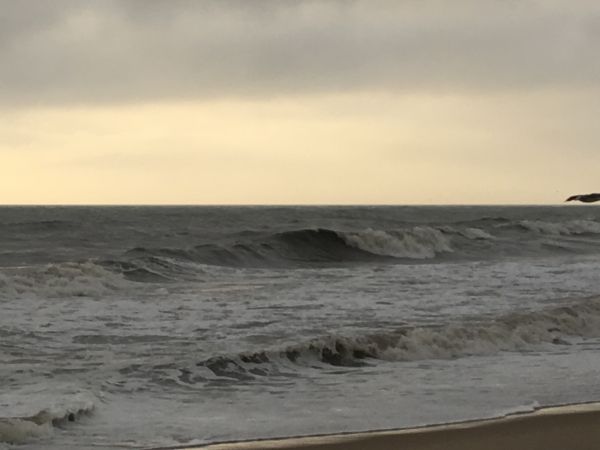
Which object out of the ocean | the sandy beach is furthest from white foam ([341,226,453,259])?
the sandy beach

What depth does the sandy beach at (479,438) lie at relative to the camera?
6394mm

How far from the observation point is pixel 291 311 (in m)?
13.6

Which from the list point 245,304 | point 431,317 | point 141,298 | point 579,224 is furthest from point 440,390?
point 579,224

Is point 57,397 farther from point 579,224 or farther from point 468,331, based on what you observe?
point 579,224

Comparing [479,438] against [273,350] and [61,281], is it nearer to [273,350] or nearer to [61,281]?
[273,350]

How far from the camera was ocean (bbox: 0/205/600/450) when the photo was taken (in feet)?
23.7

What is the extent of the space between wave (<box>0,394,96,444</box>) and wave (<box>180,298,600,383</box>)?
155 cm

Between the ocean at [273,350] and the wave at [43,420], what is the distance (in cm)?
1

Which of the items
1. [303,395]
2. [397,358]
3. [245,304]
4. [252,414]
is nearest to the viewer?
[252,414]

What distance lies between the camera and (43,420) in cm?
680

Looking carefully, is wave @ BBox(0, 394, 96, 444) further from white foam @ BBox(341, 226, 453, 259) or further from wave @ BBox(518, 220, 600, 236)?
wave @ BBox(518, 220, 600, 236)

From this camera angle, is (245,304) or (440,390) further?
(245,304)

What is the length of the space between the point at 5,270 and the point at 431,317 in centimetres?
961

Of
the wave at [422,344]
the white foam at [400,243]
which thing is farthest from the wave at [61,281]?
the white foam at [400,243]
